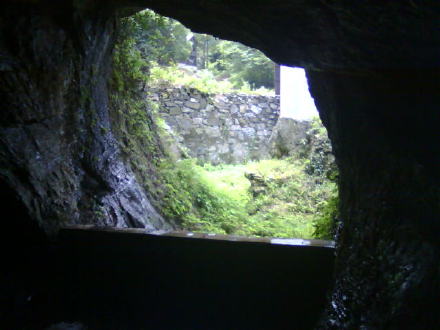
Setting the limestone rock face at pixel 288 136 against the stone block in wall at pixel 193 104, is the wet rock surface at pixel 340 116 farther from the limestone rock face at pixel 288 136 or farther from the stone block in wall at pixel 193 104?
the limestone rock face at pixel 288 136

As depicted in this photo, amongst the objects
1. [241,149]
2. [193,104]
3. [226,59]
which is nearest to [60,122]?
[193,104]

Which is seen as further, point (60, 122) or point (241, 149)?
point (241, 149)

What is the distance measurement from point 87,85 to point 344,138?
113 inches

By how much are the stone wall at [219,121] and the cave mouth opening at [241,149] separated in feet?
0.10

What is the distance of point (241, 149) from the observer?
11898 millimetres

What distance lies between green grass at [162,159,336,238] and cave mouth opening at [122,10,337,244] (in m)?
0.02

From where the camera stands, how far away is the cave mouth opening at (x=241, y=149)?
7051mm

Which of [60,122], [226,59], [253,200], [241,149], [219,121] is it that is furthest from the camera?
[226,59]

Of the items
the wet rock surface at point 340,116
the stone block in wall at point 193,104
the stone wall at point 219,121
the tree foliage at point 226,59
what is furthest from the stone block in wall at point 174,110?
the wet rock surface at point 340,116

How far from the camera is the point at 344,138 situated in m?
2.81

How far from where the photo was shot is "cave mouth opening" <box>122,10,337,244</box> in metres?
7.05

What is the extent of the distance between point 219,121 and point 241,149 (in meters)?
1.22

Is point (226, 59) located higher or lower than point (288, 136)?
higher

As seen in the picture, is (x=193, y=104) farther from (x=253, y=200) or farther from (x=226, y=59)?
(x=226, y=59)
